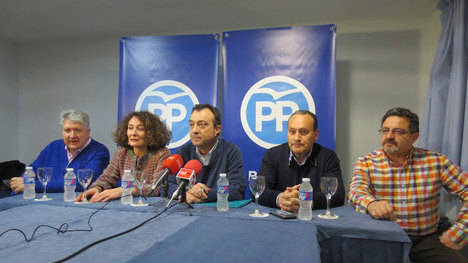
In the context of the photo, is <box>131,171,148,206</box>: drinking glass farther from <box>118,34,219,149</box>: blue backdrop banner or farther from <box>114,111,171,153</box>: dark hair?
<box>118,34,219,149</box>: blue backdrop banner

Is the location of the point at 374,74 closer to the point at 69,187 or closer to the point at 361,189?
the point at 361,189

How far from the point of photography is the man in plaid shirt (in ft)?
5.65

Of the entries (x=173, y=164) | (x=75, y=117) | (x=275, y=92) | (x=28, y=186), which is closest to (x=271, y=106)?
(x=275, y=92)

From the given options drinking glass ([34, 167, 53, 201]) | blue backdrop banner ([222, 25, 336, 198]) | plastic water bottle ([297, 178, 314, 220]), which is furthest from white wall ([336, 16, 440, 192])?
drinking glass ([34, 167, 53, 201])

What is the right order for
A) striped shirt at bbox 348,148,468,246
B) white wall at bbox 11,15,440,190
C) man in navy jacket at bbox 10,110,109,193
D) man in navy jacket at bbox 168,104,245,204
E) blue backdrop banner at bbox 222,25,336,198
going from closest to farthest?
striped shirt at bbox 348,148,468,246 < man in navy jacket at bbox 168,104,245,204 < man in navy jacket at bbox 10,110,109,193 < blue backdrop banner at bbox 222,25,336,198 < white wall at bbox 11,15,440,190

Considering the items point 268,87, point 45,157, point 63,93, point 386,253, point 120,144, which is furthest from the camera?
point 63,93

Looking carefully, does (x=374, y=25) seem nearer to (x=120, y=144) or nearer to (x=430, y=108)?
(x=430, y=108)

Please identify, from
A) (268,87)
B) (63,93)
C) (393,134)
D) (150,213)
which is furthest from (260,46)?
(63,93)

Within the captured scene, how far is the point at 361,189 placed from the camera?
1818mm

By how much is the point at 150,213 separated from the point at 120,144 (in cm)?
109

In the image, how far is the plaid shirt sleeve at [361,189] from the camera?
5.50 feet

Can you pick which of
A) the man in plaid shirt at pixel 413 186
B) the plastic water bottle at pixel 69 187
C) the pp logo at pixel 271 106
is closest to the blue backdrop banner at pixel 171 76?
the pp logo at pixel 271 106

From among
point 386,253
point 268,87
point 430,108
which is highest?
point 268,87

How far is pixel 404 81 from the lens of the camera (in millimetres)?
3406
